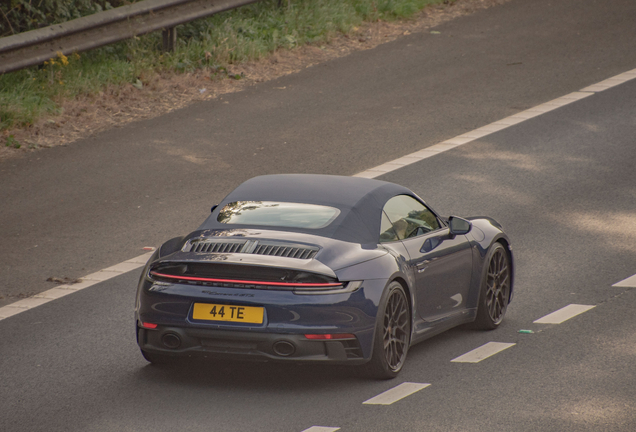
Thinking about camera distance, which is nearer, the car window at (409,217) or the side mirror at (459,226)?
the car window at (409,217)

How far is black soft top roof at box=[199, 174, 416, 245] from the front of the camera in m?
6.71

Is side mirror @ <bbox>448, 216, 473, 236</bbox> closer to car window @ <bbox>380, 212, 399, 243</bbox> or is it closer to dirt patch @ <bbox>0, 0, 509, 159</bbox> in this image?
car window @ <bbox>380, 212, 399, 243</bbox>

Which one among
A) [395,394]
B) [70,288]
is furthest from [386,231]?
[70,288]

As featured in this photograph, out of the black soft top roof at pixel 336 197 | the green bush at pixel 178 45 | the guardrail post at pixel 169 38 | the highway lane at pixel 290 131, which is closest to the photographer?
the black soft top roof at pixel 336 197

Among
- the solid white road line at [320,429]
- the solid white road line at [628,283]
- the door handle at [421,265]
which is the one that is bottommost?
the solid white road line at [628,283]

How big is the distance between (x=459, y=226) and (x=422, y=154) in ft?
18.9

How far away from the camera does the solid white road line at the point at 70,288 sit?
8.60 meters

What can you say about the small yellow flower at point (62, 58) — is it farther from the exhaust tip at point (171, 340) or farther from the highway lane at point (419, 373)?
the exhaust tip at point (171, 340)

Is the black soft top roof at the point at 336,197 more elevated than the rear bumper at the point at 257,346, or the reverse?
the black soft top roof at the point at 336,197

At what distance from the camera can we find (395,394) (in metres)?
6.35

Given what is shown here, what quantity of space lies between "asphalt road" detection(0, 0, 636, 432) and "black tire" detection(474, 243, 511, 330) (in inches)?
6.5

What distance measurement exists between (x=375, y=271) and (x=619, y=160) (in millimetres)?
7669

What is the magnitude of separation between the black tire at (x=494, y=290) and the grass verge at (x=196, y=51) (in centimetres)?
776

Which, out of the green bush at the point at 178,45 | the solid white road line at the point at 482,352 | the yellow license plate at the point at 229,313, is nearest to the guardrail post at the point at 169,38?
the green bush at the point at 178,45
